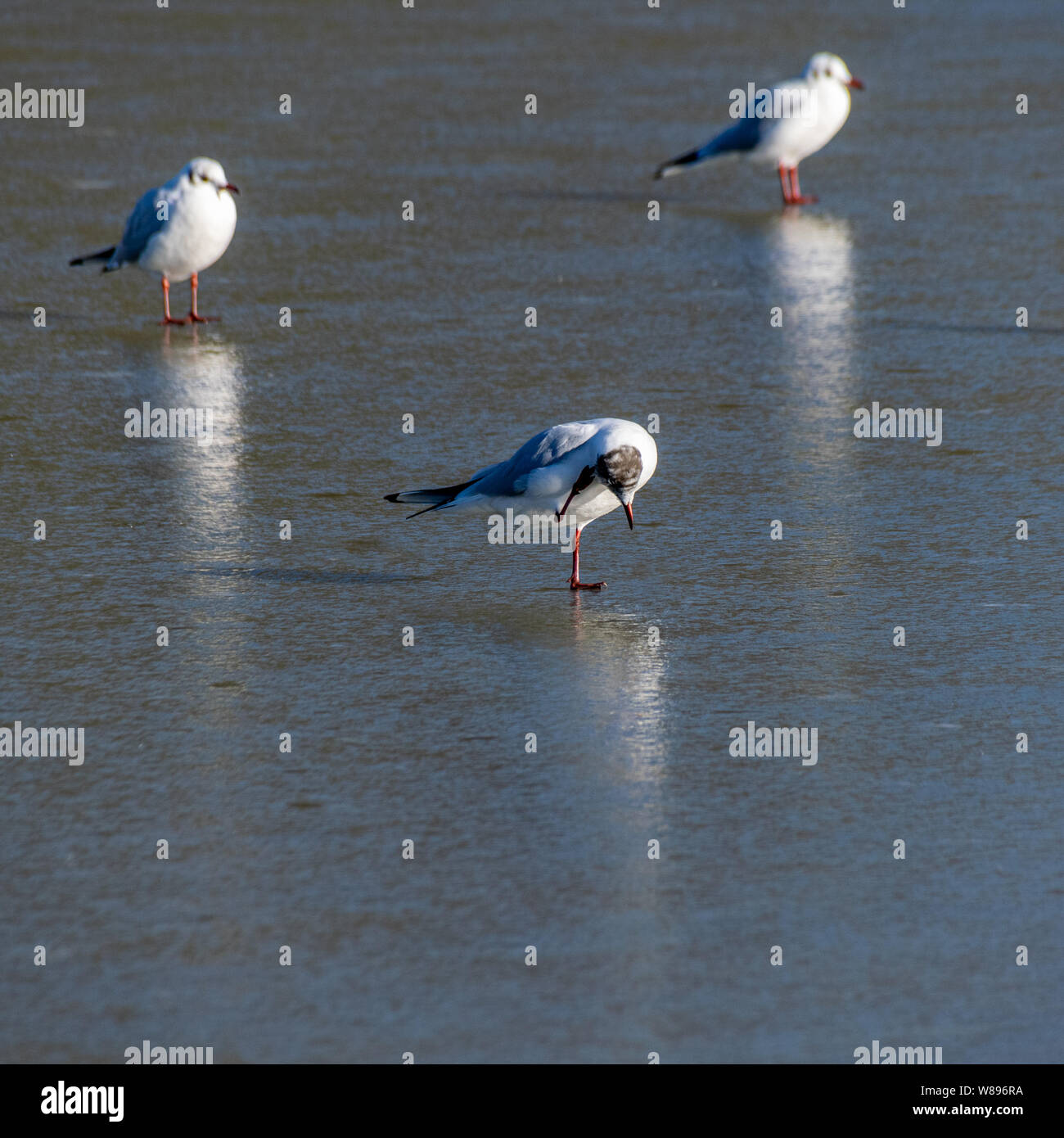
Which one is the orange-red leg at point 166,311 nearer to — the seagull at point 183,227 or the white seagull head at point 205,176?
the seagull at point 183,227

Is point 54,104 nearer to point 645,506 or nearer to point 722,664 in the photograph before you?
point 645,506

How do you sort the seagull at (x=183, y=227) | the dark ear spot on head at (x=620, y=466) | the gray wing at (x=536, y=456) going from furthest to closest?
the seagull at (x=183, y=227) < the gray wing at (x=536, y=456) < the dark ear spot on head at (x=620, y=466)

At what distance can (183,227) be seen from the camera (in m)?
9.88

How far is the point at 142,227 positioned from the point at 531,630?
16.7 feet

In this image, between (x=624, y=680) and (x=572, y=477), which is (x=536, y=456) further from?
(x=624, y=680)

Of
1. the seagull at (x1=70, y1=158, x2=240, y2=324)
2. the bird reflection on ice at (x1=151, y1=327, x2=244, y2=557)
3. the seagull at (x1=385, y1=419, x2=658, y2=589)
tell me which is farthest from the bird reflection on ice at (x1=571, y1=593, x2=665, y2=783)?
the seagull at (x1=70, y1=158, x2=240, y2=324)

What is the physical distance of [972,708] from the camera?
5340 mm

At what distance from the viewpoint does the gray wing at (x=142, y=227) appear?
394 inches

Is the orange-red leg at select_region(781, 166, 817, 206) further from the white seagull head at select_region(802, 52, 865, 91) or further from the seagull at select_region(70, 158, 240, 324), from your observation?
the seagull at select_region(70, 158, 240, 324)

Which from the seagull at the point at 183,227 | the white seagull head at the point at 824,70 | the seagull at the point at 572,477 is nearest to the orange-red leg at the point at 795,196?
the white seagull head at the point at 824,70

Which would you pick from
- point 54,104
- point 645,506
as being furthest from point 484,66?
point 645,506

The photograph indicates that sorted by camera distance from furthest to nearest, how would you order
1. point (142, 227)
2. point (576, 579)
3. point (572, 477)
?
point (142, 227) → point (576, 579) → point (572, 477)

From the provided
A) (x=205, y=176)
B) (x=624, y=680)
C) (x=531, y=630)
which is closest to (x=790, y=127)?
(x=205, y=176)

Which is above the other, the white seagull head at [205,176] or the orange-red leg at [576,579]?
the white seagull head at [205,176]
